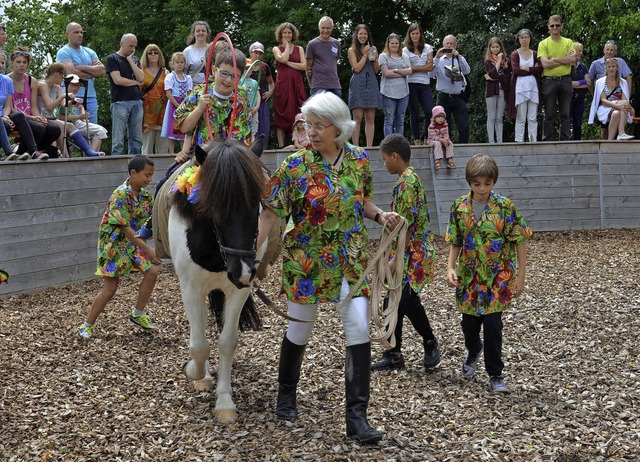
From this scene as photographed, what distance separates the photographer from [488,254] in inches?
229

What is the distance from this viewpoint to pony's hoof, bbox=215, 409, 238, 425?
17.4 ft

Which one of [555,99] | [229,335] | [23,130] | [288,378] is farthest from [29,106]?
[555,99]

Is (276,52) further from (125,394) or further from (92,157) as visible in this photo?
(125,394)

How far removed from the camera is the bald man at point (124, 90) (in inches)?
459

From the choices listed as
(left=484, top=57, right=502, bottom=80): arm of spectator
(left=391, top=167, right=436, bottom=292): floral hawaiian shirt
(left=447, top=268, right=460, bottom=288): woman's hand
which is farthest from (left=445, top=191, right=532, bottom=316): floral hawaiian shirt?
(left=484, top=57, right=502, bottom=80): arm of spectator

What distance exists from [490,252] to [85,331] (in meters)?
3.56

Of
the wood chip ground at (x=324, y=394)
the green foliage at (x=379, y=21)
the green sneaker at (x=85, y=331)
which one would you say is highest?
the green foliage at (x=379, y=21)

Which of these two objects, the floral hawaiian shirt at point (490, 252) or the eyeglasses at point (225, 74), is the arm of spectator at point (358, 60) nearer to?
the eyeglasses at point (225, 74)

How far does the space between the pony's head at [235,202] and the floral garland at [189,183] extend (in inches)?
7.5

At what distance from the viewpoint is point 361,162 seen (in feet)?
16.2

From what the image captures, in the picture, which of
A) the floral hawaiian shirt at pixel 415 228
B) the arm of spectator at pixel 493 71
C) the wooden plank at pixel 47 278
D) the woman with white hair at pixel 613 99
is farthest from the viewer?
the woman with white hair at pixel 613 99

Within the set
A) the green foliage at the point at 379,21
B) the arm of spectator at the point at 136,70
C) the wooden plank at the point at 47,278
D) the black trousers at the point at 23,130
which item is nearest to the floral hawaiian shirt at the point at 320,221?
the wooden plank at the point at 47,278

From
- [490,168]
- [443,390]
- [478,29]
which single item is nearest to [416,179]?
[490,168]

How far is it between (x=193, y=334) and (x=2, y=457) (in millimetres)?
1375
